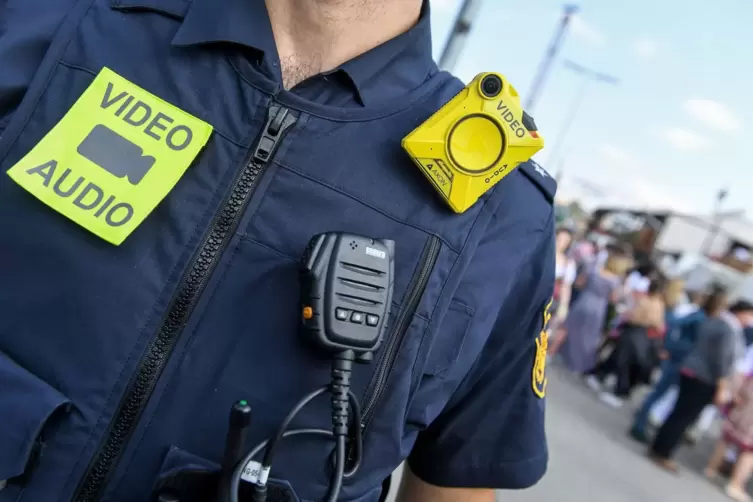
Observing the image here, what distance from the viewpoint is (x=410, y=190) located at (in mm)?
930

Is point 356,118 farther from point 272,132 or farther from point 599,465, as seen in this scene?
point 599,465

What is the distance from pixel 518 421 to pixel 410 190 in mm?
437

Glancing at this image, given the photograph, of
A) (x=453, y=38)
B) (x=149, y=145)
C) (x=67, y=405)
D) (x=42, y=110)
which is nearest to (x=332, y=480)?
(x=67, y=405)

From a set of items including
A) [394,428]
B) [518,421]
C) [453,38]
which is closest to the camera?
[394,428]

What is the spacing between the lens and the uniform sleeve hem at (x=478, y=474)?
1.07 m

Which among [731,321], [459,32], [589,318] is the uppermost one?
[459,32]

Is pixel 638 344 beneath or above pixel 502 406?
above

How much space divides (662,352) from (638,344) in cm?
43

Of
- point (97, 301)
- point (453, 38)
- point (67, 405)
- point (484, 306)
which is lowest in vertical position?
point (67, 405)

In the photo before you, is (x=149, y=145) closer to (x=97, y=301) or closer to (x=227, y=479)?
(x=97, y=301)

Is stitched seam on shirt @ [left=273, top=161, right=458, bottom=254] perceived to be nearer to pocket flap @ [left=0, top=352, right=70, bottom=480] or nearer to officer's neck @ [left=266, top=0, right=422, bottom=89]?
officer's neck @ [left=266, top=0, right=422, bottom=89]

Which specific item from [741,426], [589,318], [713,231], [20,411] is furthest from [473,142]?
[713,231]

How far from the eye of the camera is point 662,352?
7.28 metres

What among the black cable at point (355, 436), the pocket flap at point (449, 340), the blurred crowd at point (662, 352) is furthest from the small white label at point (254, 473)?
the blurred crowd at point (662, 352)
